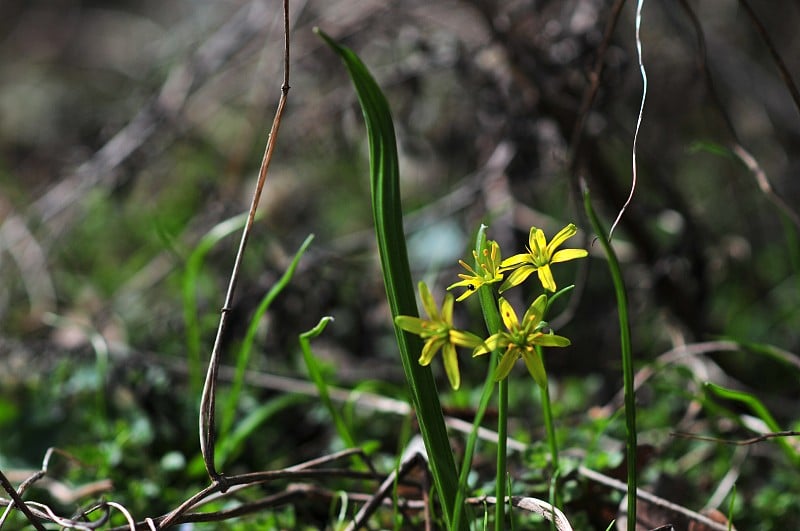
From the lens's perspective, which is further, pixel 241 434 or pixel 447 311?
pixel 241 434

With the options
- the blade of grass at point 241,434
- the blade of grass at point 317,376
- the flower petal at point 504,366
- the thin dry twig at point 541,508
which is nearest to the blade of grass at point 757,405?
the thin dry twig at point 541,508

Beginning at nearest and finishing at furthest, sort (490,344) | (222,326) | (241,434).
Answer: (490,344)
(222,326)
(241,434)

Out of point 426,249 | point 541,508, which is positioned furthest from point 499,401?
point 426,249

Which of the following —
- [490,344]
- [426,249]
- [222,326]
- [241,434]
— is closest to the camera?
[490,344]

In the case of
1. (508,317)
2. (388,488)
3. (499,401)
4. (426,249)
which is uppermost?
(508,317)

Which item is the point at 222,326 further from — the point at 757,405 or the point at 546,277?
the point at 757,405

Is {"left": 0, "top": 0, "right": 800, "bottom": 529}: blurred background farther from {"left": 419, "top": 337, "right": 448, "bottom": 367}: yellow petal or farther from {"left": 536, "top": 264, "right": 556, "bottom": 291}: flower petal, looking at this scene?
{"left": 419, "top": 337, "right": 448, "bottom": 367}: yellow petal

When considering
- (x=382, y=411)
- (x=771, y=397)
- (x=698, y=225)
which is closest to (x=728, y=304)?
(x=698, y=225)
